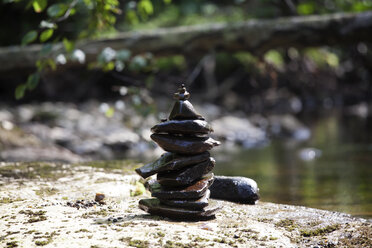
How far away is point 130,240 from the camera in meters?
2.36

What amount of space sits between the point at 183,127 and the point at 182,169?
0.28 m

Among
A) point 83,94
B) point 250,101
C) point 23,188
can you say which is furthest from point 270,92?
point 23,188

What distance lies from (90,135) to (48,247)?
6.76 metres

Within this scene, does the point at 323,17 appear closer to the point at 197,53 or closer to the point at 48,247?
the point at 197,53

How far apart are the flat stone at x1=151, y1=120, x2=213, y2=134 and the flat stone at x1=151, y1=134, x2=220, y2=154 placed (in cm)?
5

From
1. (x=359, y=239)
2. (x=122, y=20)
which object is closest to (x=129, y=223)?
(x=359, y=239)

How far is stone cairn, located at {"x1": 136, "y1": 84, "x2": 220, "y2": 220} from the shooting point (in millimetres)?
2842

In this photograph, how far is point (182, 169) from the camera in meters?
2.95

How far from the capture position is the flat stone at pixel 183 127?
293 cm

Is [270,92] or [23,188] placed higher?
[270,92]

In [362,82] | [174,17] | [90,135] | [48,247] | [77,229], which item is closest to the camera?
[48,247]

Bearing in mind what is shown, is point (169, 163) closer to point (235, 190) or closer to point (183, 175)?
point (183, 175)

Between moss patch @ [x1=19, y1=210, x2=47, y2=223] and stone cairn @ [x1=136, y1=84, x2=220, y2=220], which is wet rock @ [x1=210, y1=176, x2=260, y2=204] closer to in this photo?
stone cairn @ [x1=136, y1=84, x2=220, y2=220]

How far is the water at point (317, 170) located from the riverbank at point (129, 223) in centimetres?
75
